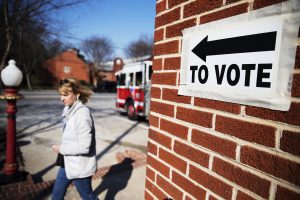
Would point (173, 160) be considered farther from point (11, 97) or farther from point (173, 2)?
point (11, 97)

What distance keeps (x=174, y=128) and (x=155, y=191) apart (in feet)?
Answer: 1.79

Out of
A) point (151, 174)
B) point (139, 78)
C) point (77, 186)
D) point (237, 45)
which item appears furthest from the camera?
point (139, 78)

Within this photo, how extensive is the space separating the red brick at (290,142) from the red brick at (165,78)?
0.74m

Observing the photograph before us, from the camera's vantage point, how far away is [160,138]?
165 cm

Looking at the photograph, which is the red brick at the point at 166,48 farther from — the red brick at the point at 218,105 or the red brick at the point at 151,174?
the red brick at the point at 151,174

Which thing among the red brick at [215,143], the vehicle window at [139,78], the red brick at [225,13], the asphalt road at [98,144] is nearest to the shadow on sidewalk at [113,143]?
the asphalt road at [98,144]

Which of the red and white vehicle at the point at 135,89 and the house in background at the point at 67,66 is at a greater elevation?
the house in background at the point at 67,66

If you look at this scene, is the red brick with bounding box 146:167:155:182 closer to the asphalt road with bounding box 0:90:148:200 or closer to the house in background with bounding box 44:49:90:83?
the asphalt road with bounding box 0:90:148:200

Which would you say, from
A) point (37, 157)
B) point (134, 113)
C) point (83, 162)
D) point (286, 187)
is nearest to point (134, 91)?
point (134, 113)

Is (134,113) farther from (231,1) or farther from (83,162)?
(231,1)

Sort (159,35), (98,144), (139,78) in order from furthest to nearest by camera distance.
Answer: (139,78) → (98,144) → (159,35)

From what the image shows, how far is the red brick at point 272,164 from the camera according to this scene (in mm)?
848

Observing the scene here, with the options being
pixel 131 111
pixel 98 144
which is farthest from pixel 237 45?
pixel 131 111

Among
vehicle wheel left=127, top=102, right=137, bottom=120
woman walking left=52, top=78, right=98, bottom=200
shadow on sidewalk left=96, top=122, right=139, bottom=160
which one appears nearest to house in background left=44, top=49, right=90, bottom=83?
vehicle wheel left=127, top=102, right=137, bottom=120
